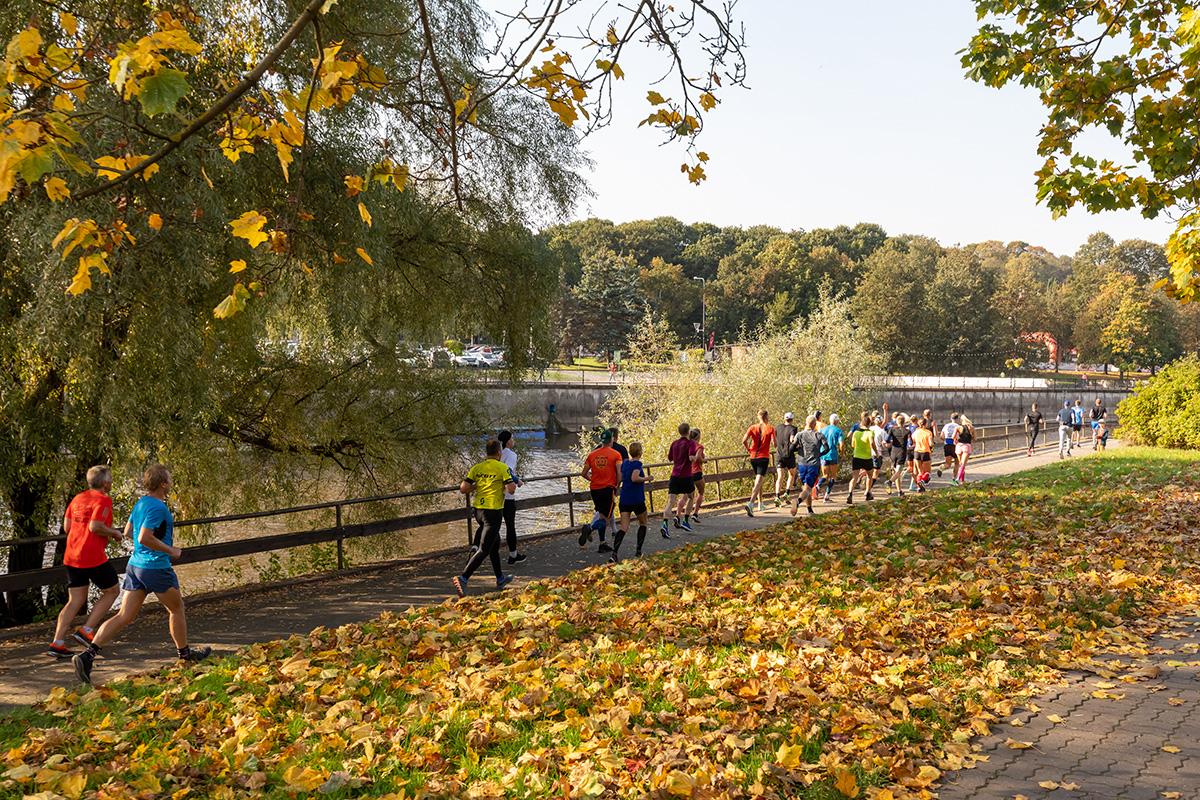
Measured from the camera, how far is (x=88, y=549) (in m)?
8.38

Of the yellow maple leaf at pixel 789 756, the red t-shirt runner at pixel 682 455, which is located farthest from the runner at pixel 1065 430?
the yellow maple leaf at pixel 789 756

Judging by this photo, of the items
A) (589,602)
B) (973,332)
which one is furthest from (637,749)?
(973,332)

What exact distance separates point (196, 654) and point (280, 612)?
7.13 ft

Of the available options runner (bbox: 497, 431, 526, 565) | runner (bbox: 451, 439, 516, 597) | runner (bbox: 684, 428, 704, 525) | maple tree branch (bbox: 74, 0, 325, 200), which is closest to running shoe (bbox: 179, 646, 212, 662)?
runner (bbox: 451, 439, 516, 597)

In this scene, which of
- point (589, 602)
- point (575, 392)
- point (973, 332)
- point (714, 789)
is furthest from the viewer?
point (973, 332)

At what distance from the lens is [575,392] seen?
7362cm

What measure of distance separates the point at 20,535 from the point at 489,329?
7166 millimetres

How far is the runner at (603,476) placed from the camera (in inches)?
537

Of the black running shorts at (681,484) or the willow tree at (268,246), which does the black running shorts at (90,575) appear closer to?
the willow tree at (268,246)

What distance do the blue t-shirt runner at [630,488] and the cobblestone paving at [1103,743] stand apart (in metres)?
7.36

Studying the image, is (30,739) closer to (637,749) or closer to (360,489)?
(637,749)

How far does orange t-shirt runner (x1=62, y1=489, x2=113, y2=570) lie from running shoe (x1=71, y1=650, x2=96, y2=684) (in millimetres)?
880

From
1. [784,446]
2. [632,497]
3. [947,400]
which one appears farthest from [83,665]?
[947,400]

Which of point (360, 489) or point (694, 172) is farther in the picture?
point (360, 489)
